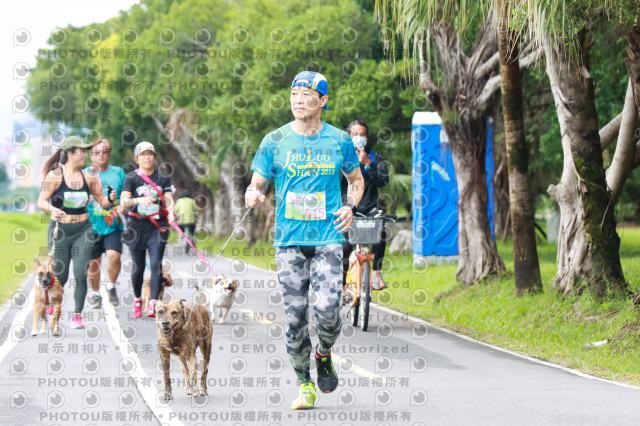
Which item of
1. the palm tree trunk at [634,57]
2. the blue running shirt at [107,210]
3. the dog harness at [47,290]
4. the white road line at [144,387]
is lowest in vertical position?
the white road line at [144,387]

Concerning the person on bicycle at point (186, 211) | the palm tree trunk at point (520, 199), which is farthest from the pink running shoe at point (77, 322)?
the person on bicycle at point (186, 211)

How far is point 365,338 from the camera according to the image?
11.3 m

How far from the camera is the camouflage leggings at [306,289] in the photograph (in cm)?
694

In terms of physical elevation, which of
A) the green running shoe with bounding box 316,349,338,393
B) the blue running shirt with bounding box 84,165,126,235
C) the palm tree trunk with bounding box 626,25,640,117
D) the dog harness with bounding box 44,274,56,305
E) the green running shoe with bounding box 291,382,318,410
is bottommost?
the green running shoe with bounding box 291,382,318,410

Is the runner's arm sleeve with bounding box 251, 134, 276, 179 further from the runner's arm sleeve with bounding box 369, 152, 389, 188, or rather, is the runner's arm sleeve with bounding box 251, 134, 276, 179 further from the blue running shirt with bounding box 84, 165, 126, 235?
the blue running shirt with bounding box 84, 165, 126, 235

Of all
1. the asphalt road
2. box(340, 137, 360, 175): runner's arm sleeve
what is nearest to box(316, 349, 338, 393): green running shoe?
the asphalt road

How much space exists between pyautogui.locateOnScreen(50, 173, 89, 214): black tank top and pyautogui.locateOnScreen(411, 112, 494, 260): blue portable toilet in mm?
12539

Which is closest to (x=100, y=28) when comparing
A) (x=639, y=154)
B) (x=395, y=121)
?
(x=395, y=121)

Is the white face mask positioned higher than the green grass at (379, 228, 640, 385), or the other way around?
the white face mask

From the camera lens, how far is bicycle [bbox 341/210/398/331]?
432 inches

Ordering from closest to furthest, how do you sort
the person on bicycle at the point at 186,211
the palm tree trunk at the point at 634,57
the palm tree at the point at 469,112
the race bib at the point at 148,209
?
the palm tree trunk at the point at 634,57 < the race bib at the point at 148,209 < the palm tree at the point at 469,112 < the person on bicycle at the point at 186,211

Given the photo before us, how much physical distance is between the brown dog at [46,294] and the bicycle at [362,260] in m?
3.53

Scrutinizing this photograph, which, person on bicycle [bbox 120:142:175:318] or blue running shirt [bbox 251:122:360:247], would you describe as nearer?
blue running shirt [bbox 251:122:360:247]

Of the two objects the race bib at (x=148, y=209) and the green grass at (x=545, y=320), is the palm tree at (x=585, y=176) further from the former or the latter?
the race bib at (x=148, y=209)
